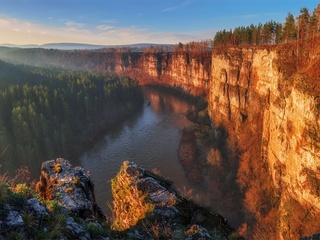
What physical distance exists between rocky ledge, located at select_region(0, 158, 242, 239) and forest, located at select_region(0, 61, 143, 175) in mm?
32321

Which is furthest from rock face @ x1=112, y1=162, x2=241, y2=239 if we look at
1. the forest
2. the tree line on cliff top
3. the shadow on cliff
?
the tree line on cliff top

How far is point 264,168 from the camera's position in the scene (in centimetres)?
5888

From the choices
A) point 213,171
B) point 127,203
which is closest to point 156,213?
point 127,203

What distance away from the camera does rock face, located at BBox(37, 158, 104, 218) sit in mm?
13219

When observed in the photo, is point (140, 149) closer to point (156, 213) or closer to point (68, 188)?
point (68, 188)

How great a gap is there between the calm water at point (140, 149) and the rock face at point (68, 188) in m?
28.7

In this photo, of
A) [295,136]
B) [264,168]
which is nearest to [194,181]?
[264,168]

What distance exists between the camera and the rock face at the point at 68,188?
520 inches

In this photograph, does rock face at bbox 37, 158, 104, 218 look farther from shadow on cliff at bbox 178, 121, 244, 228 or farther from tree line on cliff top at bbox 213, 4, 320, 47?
tree line on cliff top at bbox 213, 4, 320, 47

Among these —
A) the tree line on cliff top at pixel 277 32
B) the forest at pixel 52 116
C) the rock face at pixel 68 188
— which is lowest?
the forest at pixel 52 116

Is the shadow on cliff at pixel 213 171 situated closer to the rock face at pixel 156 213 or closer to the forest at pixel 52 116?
the rock face at pixel 156 213

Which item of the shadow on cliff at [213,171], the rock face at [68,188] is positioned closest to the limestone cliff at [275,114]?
the shadow on cliff at [213,171]

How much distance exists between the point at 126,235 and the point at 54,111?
82400 mm

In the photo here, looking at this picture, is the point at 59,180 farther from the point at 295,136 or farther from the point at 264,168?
the point at 264,168
